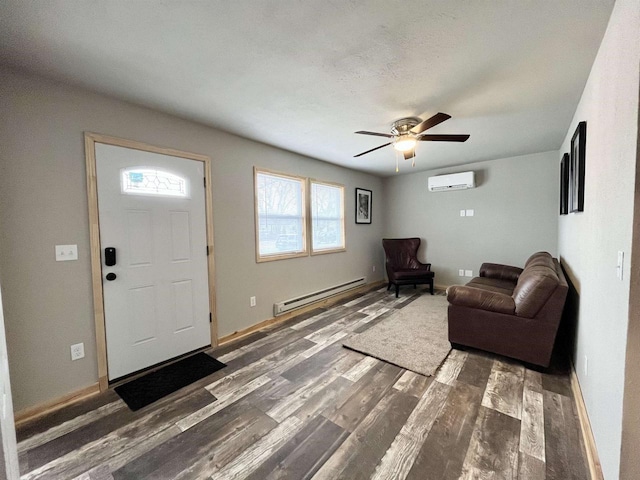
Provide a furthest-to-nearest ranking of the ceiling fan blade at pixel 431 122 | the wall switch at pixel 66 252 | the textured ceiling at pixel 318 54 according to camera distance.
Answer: the ceiling fan blade at pixel 431 122 → the wall switch at pixel 66 252 → the textured ceiling at pixel 318 54

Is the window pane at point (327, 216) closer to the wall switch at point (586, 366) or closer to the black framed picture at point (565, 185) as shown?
the black framed picture at point (565, 185)

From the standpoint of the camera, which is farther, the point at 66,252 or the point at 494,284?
the point at 494,284

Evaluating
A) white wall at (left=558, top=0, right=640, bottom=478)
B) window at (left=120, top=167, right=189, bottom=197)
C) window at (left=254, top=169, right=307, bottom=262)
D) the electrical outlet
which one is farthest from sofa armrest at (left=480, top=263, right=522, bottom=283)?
the electrical outlet

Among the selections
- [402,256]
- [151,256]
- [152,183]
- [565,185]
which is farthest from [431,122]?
[402,256]

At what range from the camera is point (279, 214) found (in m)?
3.63

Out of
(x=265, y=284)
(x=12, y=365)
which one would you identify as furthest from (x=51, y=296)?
(x=265, y=284)

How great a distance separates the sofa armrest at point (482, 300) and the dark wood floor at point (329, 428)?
0.52 meters

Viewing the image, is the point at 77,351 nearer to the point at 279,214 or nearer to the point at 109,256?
the point at 109,256

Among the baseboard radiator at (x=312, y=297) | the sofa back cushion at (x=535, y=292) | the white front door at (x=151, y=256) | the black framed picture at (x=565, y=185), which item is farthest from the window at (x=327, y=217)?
the black framed picture at (x=565, y=185)

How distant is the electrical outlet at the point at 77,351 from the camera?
197cm

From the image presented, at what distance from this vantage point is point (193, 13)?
131cm

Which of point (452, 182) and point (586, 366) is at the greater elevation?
point (452, 182)

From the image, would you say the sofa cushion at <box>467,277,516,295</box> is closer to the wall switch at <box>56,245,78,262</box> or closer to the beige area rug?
the beige area rug

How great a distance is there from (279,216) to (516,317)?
286cm
